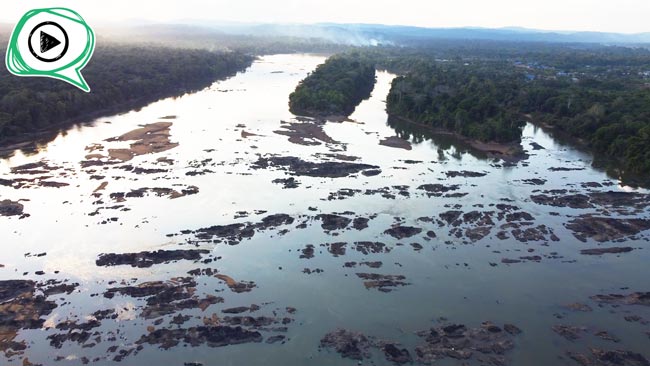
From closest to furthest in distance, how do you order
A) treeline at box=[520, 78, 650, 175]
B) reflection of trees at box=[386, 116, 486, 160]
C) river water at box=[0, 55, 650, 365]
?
river water at box=[0, 55, 650, 365]
treeline at box=[520, 78, 650, 175]
reflection of trees at box=[386, 116, 486, 160]

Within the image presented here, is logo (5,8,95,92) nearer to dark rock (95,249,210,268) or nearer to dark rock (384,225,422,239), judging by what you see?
dark rock (95,249,210,268)

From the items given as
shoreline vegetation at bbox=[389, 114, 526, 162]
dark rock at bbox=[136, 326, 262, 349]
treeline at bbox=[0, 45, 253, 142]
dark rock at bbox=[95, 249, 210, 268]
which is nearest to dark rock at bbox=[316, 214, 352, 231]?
dark rock at bbox=[95, 249, 210, 268]

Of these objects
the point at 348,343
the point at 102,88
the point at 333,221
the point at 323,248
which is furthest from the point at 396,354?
the point at 102,88

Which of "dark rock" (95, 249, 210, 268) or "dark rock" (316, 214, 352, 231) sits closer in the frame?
"dark rock" (95, 249, 210, 268)

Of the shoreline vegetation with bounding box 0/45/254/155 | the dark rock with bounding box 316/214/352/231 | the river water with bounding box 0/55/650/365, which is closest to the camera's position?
the river water with bounding box 0/55/650/365

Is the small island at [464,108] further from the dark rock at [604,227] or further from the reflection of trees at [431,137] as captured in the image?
the dark rock at [604,227]

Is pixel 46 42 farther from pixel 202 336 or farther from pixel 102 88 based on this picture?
pixel 102 88
